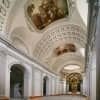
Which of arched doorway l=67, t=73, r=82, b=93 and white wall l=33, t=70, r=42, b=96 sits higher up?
white wall l=33, t=70, r=42, b=96

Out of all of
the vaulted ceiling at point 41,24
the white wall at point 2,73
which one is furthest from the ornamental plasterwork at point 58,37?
the white wall at point 2,73

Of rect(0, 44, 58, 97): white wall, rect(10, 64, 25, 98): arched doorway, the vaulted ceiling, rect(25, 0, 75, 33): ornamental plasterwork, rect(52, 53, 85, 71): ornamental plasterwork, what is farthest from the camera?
rect(52, 53, 85, 71): ornamental plasterwork

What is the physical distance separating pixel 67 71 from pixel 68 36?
20808 mm

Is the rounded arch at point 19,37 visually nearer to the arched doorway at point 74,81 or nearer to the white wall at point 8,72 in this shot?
the white wall at point 8,72

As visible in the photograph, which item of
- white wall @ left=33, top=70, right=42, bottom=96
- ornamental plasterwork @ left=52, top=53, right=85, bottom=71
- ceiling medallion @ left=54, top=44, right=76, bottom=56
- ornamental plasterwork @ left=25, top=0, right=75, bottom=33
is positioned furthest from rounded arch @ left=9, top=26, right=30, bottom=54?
ornamental plasterwork @ left=52, top=53, right=85, bottom=71

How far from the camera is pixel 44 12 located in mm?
15453

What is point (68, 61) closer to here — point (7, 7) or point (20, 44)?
point (20, 44)

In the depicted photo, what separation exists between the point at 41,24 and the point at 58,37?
4.19m

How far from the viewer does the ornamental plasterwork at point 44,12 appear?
13984mm

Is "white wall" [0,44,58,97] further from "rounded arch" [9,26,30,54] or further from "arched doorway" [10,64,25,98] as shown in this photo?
"rounded arch" [9,26,30,54]

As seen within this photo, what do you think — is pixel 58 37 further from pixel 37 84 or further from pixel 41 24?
pixel 37 84

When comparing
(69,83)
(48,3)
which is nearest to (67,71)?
(69,83)

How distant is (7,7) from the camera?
38.0 ft

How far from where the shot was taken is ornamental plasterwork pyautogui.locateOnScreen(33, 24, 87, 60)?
59.6 feet
